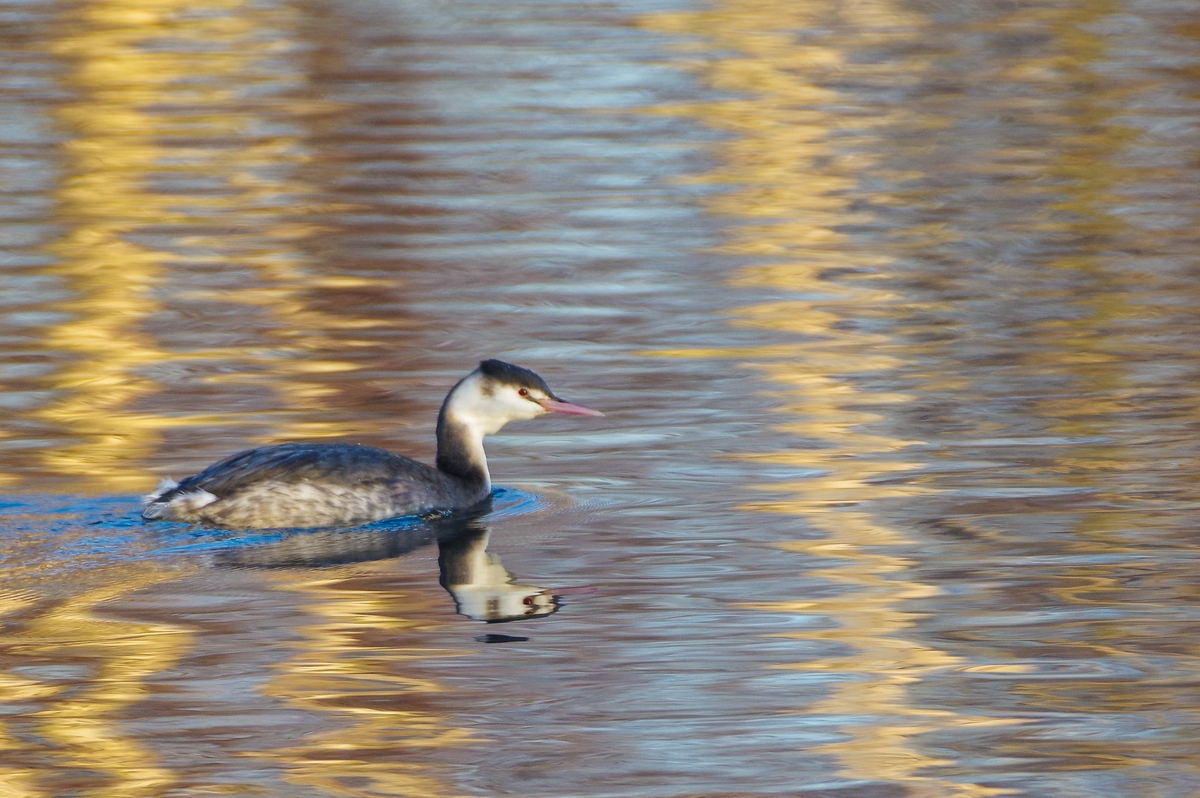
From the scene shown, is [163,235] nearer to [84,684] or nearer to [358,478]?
[358,478]

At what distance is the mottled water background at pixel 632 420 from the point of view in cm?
659

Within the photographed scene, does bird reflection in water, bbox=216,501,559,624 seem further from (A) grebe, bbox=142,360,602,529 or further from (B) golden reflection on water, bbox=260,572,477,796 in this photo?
(B) golden reflection on water, bbox=260,572,477,796

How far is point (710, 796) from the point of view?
6.04 metres

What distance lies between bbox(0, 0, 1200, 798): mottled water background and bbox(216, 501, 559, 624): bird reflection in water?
4 centimetres

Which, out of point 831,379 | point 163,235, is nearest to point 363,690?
point 831,379

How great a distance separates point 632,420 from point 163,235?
6.17 metres

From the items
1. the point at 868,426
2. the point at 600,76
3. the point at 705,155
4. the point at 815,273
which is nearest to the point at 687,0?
the point at 600,76

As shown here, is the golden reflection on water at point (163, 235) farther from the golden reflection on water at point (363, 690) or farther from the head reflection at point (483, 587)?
the golden reflection on water at point (363, 690)

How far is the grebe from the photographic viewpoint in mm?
9016

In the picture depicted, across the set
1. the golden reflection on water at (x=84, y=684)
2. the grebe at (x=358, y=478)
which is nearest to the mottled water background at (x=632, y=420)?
the golden reflection on water at (x=84, y=684)

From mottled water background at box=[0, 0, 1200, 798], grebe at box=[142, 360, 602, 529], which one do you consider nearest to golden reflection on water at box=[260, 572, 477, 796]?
mottled water background at box=[0, 0, 1200, 798]

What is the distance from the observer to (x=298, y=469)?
9102 mm

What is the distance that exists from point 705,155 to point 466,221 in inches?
137

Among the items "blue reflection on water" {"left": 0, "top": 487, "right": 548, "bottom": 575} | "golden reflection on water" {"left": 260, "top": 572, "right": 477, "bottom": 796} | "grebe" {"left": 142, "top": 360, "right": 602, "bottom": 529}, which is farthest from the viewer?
"grebe" {"left": 142, "top": 360, "right": 602, "bottom": 529}
